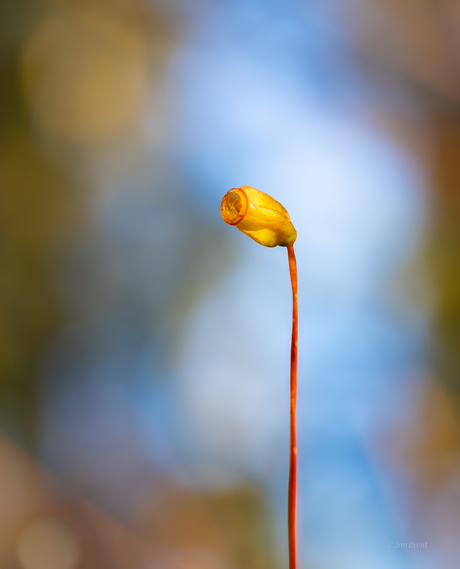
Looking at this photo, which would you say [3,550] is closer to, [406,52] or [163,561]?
[163,561]

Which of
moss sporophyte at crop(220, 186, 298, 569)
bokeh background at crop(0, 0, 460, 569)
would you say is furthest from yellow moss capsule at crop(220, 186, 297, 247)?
bokeh background at crop(0, 0, 460, 569)

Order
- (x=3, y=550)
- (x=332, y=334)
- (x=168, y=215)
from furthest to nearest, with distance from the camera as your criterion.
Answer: (x=168, y=215), (x=332, y=334), (x=3, y=550)

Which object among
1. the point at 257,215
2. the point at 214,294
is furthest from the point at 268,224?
the point at 214,294

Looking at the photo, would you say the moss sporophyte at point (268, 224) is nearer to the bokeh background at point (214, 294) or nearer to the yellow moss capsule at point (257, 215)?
the yellow moss capsule at point (257, 215)

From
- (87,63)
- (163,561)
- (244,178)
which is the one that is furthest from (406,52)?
(163,561)

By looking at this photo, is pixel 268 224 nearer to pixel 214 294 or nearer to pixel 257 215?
pixel 257 215

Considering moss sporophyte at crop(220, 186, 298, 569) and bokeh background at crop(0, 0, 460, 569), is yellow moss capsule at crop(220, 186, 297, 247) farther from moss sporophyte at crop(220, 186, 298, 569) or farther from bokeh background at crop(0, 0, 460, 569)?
bokeh background at crop(0, 0, 460, 569)

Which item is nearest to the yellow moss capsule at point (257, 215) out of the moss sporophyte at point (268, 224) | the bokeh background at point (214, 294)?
the moss sporophyte at point (268, 224)
